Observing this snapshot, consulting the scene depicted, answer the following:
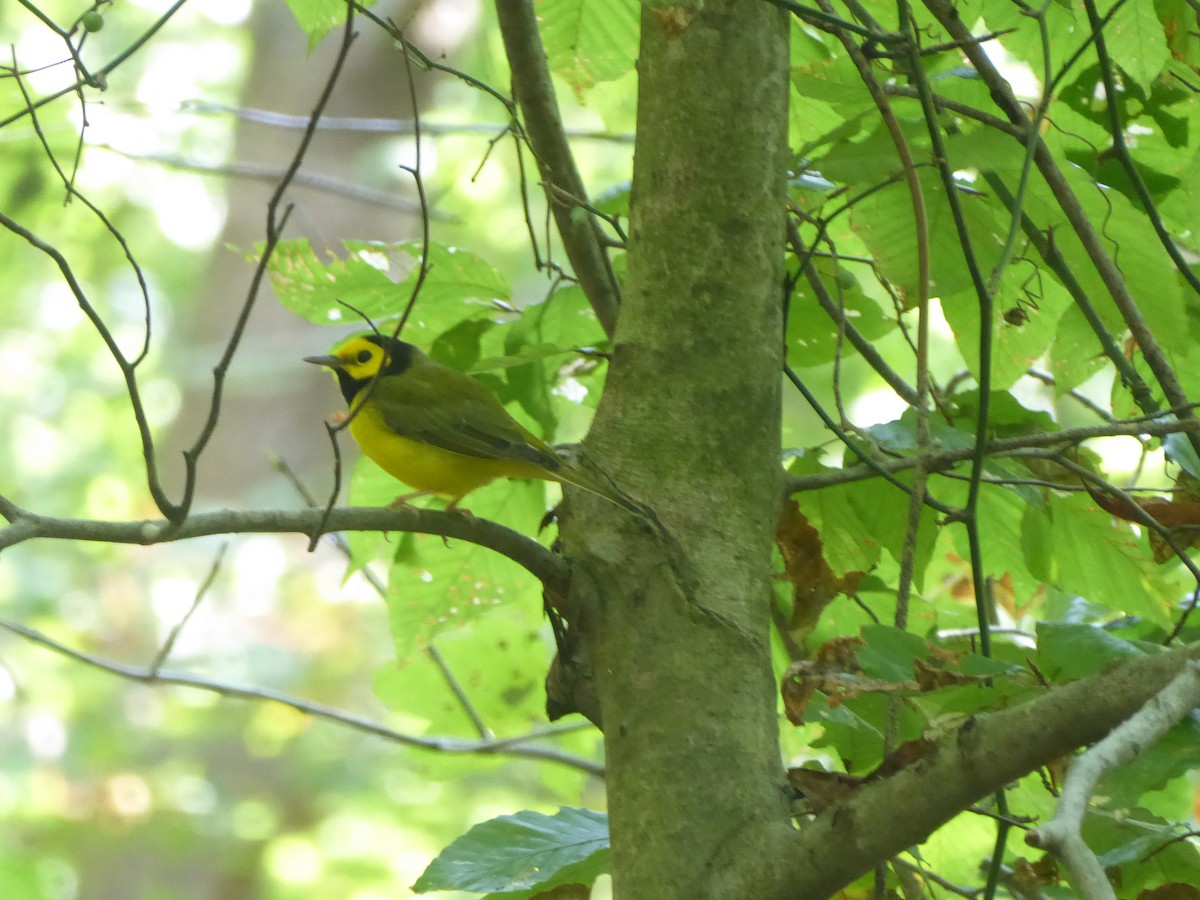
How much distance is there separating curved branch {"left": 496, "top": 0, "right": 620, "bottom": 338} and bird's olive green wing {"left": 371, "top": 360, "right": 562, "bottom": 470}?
1.26 feet

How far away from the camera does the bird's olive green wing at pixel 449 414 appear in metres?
2.68

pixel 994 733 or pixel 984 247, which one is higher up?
pixel 984 247

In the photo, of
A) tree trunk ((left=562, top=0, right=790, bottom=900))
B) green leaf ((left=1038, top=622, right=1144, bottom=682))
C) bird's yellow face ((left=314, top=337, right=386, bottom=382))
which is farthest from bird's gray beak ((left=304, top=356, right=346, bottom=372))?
green leaf ((left=1038, top=622, right=1144, bottom=682))

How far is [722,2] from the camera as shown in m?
1.89

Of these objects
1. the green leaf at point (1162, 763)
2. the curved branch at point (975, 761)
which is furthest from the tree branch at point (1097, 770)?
the green leaf at point (1162, 763)

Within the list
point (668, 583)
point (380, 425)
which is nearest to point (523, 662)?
point (380, 425)

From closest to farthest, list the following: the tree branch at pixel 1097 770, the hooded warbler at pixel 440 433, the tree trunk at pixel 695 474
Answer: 1. the tree branch at pixel 1097 770
2. the tree trunk at pixel 695 474
3. the hooded warbler at pixel 440 433

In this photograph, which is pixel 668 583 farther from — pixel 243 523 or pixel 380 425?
pixel 380 425

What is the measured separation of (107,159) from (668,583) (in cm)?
830

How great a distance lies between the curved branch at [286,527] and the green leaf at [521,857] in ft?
1.36

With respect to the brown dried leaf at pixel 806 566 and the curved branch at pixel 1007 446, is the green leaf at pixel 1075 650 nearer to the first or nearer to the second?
the curved branch at pixel 1007 446

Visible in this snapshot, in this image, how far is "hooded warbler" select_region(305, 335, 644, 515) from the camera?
2.68m

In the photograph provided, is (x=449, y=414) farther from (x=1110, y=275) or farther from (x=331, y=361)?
(x=1110, y=275)

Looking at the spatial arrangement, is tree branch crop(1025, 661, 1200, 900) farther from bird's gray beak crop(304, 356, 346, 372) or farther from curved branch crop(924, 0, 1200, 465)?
bird's gray beak crop(304, 356, 346, 372)
